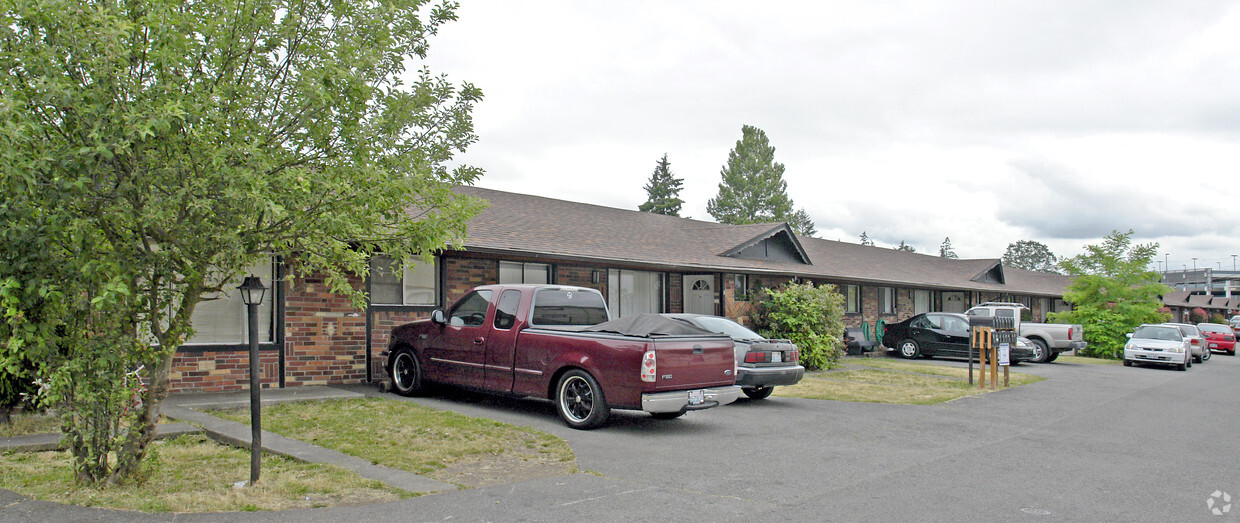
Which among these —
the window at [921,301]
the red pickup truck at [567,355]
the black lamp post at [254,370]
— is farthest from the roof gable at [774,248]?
the black lamp post at [254,370]

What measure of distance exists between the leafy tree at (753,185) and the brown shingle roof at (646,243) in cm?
2560

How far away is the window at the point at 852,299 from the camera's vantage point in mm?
28391

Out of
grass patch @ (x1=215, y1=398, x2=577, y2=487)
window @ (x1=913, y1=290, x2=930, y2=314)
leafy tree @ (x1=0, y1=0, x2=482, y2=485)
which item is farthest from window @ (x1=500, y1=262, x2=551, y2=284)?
window @ (x1=913, y1=290, x2=930, y2=314)

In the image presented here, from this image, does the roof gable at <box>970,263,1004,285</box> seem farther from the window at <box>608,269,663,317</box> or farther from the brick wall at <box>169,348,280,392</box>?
the brick wall at <box>169,348,280,392</box>

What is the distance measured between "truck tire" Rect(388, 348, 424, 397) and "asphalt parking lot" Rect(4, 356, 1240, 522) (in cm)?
25

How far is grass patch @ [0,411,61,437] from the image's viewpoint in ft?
26.2

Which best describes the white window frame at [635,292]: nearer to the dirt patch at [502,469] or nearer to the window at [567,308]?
the window at [567,308]

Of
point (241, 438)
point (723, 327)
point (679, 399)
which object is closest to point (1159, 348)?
point (723, 327)

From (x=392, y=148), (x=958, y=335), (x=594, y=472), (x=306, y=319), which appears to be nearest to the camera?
(x=392, y=148)

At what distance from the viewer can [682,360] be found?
9.30 metres

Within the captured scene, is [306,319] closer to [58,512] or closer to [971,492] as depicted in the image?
[58,512]

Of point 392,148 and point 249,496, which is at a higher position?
point 392,148

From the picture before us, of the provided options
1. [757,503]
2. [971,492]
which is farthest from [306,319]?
[971,492]

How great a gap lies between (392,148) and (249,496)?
2.87 metres
